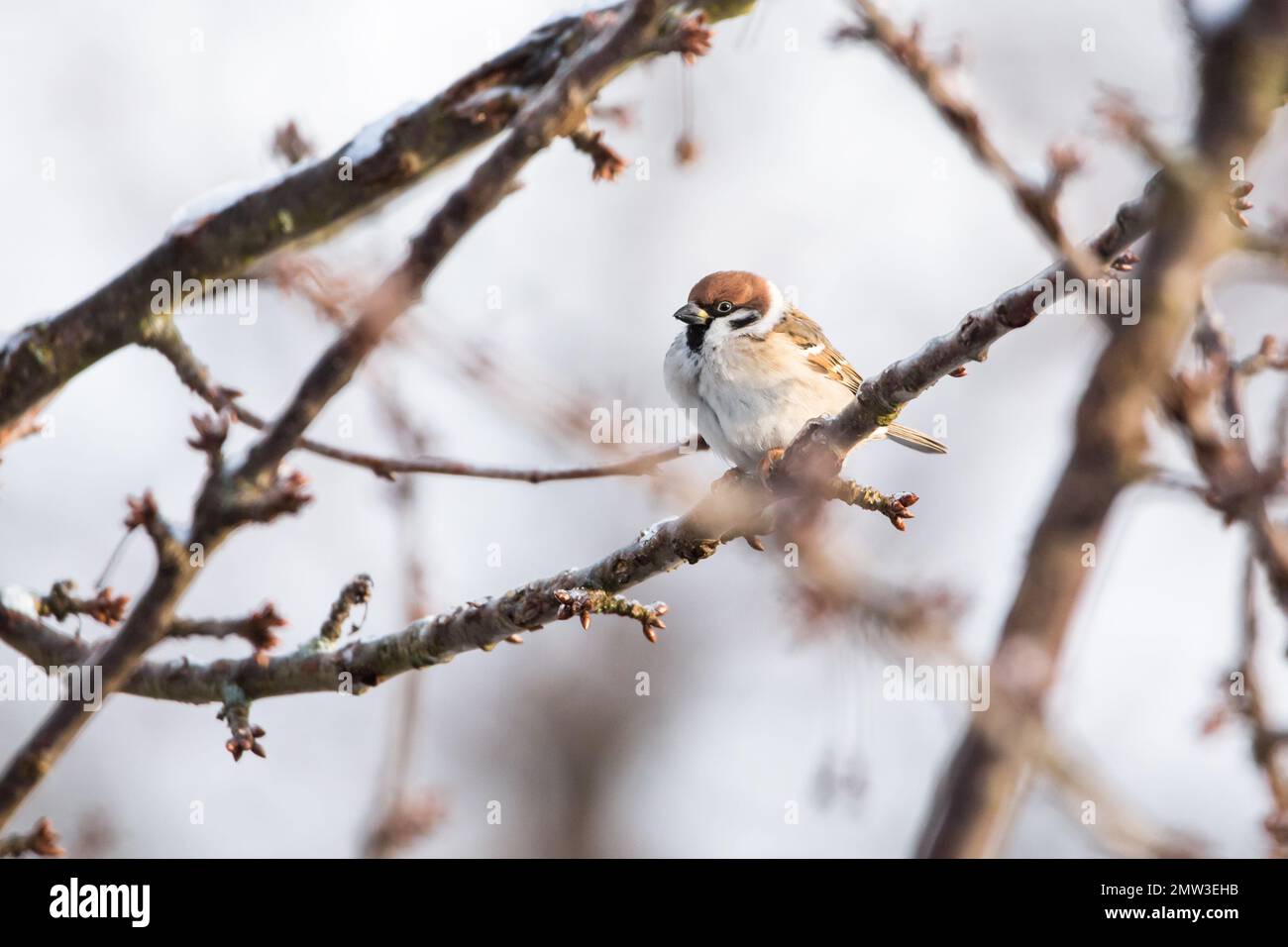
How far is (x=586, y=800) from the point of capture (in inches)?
517

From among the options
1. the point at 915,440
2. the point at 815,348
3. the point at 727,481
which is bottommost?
the point at 727,481

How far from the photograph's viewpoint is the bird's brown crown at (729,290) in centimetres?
526

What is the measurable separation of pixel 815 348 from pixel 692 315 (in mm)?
556

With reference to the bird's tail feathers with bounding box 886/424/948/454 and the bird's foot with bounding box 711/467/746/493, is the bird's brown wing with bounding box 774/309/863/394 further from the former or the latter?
the bird's foot with bounding box 711/467/746/493

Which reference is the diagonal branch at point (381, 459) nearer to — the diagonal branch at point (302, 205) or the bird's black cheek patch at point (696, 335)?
the diagonal branch at point (302, 205)

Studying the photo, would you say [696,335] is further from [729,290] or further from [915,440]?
[915,440]

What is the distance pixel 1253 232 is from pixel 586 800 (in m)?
10.4

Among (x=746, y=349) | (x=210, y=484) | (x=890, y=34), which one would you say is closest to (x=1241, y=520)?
(x=890, y=34)

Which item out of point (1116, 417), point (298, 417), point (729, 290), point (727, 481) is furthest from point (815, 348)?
point (298, 417)

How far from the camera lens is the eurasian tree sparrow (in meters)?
4.75

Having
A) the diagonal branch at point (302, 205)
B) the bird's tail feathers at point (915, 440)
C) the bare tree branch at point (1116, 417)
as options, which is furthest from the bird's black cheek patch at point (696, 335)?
the bare tree branch at point (1116, 417)

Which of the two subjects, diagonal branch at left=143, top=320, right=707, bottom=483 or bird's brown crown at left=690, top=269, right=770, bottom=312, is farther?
bird's brown crown at left=690, top=269, right=770, bottom=312

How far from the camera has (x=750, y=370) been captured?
485 centimetres

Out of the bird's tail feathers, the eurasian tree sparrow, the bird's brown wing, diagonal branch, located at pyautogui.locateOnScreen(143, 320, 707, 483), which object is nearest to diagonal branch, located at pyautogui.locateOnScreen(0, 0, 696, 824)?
diagonal branch, located at pyautogui.locateOnScreen(143, 320, 707, 483)
